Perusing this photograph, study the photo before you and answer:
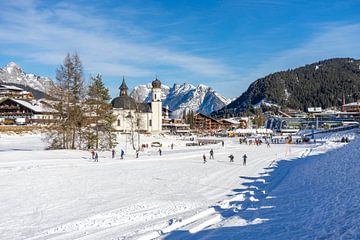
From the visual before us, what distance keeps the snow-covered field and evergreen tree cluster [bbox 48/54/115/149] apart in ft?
35.5

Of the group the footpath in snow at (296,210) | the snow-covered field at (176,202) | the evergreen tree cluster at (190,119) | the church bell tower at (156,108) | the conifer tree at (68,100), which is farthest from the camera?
the evergreen tree cluster at (190,119)

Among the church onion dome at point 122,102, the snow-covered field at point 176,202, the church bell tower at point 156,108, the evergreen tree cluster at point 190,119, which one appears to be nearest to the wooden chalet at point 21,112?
the church onion dome at point 122,102

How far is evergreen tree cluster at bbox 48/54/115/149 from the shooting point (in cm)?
4328

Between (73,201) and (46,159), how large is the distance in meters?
16.9

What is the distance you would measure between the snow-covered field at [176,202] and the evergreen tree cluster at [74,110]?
10.8 m

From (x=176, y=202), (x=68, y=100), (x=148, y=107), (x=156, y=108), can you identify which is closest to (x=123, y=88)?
(x=148, y=107)

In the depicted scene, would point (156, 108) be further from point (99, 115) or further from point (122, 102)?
point (99, 115)

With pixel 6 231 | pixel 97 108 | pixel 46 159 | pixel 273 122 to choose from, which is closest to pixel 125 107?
pixel 97 108

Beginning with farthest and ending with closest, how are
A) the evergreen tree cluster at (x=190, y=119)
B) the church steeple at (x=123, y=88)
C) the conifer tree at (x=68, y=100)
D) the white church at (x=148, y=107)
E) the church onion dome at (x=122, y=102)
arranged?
1. the evergreen tree cluster at (x=190, y=119)
2. the church steeple at (x=123, y=88)
3. the white church at (x=148, y=107)
4. the church onion dome at (x=122, y=102)
5. the conifer tree at (x=68, y=100)

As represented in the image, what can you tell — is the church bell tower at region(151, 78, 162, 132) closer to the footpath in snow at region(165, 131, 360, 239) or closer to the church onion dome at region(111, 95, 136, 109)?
the church onion dome at region(111, 95, 136, 109)

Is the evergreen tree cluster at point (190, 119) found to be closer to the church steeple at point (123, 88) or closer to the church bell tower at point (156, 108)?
the church bell tower at point (156, 108)

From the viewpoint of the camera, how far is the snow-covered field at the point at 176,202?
13539 millimetres

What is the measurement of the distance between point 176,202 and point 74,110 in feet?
90.6

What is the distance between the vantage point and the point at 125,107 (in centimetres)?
10988
